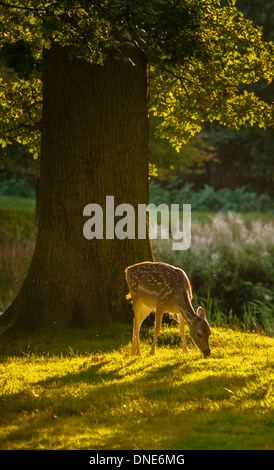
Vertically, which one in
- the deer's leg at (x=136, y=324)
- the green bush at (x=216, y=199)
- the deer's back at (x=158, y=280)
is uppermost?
the green bush at (x=216, y=199)

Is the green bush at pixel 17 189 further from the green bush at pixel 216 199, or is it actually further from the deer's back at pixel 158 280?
the deer's back at pixel 158 280

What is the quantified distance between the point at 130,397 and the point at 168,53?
200 inches

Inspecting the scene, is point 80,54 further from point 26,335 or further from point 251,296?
point 251,296

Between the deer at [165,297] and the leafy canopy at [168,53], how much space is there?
2.67 meters

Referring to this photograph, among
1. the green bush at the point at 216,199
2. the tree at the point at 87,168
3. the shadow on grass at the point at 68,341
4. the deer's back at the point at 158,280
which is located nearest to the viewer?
the deer's back at the point at 158,280

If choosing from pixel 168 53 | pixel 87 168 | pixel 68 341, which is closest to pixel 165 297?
pixel 68 341

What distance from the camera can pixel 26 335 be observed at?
11250 mm

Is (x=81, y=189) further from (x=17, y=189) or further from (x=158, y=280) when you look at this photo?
(x=17, y=189)

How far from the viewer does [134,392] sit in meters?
7.81

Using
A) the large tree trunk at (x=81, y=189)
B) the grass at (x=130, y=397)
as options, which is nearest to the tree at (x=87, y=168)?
the large tree trunk at (x=81, y=189)

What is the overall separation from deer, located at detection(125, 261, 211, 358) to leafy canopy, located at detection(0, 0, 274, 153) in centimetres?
267

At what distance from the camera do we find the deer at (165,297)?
920 centimetres

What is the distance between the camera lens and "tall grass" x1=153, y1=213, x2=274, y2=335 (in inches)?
749

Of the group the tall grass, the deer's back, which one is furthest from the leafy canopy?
the tall grass
